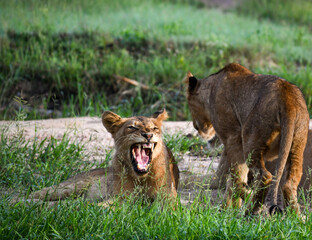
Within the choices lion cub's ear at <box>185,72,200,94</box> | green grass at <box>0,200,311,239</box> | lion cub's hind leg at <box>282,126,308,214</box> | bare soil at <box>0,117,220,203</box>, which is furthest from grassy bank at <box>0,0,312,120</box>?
green grass at <box>0,200,311,239</box>

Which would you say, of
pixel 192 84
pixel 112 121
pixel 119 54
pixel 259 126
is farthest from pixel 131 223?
pixel 119 54

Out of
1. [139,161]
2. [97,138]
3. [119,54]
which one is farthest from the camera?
[119,54]

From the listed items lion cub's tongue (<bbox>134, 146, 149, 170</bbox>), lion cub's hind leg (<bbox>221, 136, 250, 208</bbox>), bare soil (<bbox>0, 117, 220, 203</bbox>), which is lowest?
bare soil (<bbox>0, 117, 220, 203</bbox>)

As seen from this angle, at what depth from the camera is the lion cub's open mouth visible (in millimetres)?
4219

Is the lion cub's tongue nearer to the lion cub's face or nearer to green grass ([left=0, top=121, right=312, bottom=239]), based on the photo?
the lion cub's face

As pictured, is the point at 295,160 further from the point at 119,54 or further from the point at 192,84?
the point at 119,54

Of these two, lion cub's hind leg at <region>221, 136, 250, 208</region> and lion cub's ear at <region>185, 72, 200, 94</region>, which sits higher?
lion cub's ear at <region>185, 72, 200, 94</region>

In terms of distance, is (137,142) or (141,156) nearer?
(137,142)

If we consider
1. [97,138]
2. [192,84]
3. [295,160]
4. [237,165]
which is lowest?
[97,138]

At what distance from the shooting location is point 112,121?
4.50 meters

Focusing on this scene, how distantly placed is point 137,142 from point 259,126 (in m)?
0.91

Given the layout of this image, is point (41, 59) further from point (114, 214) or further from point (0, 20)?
point (114, 214)

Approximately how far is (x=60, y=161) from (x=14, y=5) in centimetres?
856

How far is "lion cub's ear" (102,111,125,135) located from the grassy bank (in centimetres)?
222
